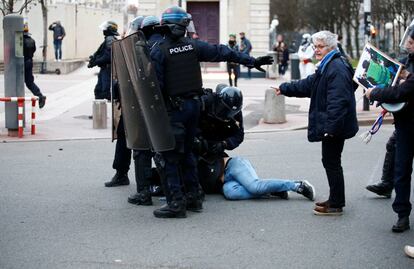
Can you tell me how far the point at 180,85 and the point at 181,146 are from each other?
1.82 feet

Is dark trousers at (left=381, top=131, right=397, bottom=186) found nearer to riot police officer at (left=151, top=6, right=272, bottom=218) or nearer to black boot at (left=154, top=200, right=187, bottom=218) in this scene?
riot police officer at (left=151, top=6, right=272, bottom=218)

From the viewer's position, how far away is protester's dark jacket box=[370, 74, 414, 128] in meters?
6.78

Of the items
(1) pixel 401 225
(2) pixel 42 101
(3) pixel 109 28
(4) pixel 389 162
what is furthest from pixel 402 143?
(2) pixel 42 101

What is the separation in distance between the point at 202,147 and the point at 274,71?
25.4 m

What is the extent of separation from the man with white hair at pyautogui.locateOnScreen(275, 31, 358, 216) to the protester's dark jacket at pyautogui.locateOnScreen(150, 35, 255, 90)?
0.56 meters

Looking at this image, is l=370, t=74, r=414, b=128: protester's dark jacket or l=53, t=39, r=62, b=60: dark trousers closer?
l=370, t=74, r=414, b=128: protester's dark jacket

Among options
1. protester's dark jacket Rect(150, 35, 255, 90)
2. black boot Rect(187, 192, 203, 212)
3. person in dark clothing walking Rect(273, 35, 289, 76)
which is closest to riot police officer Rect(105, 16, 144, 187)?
protester's dark jacket Rect(150, 35, 255, 90)

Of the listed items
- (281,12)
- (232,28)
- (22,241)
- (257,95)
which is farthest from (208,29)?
(281,12)

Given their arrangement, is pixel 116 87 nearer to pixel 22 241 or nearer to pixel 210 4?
pixel 22 241

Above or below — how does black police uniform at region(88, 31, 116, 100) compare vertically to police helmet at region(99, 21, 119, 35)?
below

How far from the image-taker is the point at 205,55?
782 cm

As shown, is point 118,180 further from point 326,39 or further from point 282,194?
point 326,39

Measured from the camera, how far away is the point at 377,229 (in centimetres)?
750

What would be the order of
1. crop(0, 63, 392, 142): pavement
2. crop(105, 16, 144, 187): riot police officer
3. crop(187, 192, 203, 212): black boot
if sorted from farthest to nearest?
1. crop(0, 63, 392, 142): pavement
2. crop(105, 16, 144, 187): riot police officer
3. crop(187, 192, 203, 212): black boot
